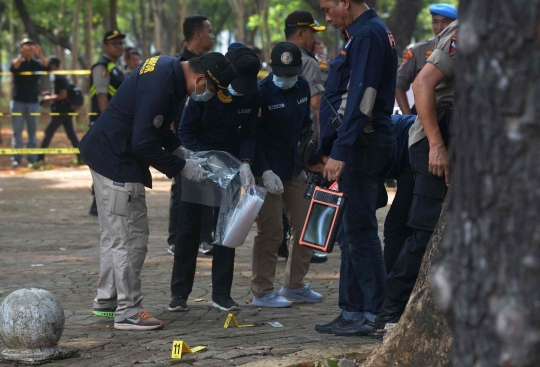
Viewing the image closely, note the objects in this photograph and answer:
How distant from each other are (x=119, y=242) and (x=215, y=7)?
5252cm

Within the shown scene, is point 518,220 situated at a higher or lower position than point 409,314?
higher

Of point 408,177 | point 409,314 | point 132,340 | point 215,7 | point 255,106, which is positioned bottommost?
point 132,340

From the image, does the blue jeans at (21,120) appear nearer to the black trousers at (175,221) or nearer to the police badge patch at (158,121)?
the black trousers at (175,221)

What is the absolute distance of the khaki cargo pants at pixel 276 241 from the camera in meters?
6.38

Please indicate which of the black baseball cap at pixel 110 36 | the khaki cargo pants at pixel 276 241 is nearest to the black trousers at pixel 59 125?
the black baseball cap at pixel 110 36

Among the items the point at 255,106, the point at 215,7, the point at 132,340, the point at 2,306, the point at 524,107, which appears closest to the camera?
the point at 524,107

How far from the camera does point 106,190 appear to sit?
17.9 feet

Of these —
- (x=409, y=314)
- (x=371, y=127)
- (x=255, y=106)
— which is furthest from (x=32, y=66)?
(x=409, y=314)

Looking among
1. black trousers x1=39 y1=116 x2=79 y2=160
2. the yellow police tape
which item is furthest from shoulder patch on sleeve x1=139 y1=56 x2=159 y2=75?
black trousers x1=39 y1=116 x2=79 y2=160

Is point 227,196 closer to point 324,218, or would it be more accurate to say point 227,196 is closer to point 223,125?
point 223,125

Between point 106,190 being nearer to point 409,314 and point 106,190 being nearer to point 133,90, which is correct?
point 133,90

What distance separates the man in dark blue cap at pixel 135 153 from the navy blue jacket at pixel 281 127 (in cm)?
75

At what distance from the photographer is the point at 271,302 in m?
6.32

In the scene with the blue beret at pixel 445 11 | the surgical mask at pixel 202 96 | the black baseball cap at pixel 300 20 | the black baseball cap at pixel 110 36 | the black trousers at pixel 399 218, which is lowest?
the black trousers at pixel 399 218
